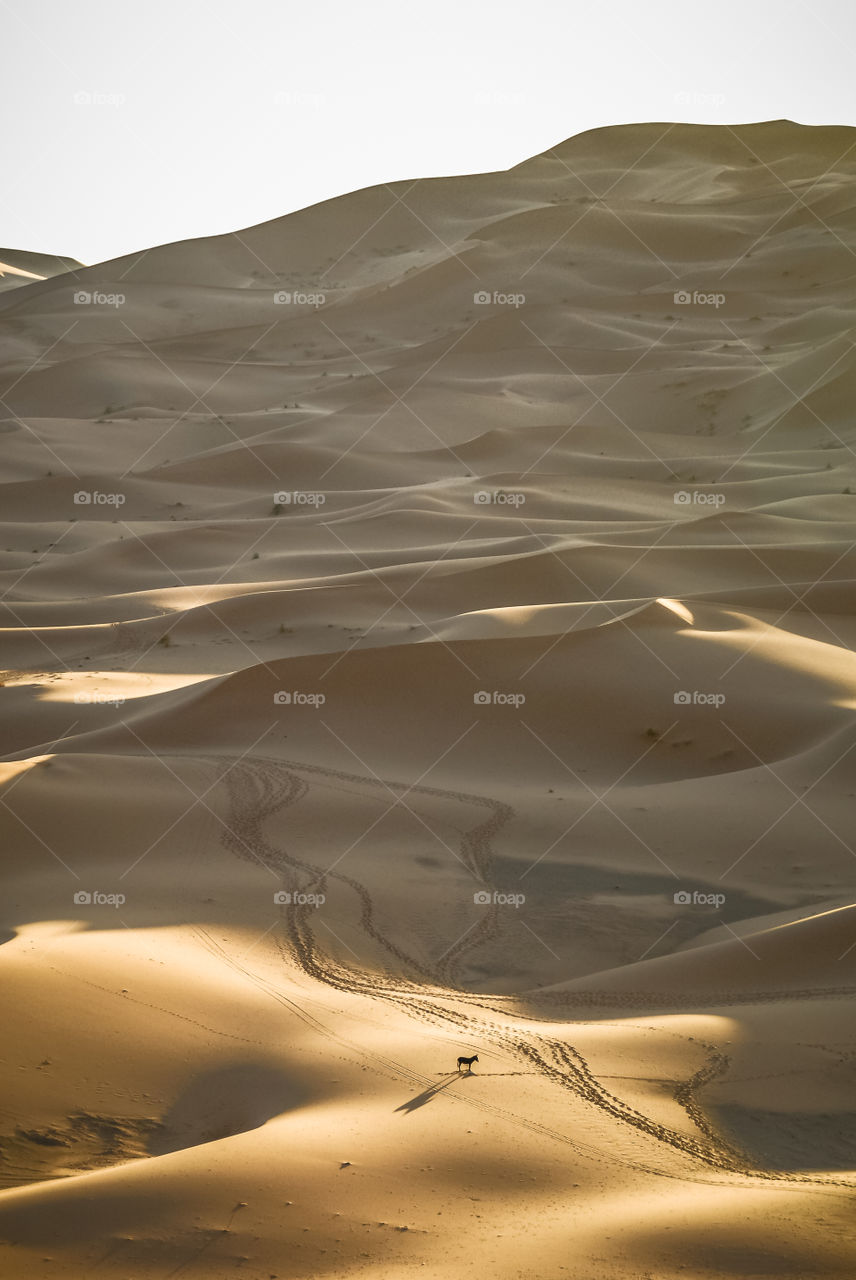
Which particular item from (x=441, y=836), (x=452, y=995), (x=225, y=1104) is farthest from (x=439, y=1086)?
(x=441, y=836)

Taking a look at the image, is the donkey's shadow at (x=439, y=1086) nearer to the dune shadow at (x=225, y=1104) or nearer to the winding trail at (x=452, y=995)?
the winding trail at (x=452, y=995)

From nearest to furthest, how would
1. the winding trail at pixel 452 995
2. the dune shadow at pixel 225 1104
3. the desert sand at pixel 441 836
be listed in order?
the desert sand at pixel 441 836, the winding trail at pixel 452 995, the dune shadow at pixel 225 1104

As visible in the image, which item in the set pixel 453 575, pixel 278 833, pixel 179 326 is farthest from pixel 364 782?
pixel 179 326

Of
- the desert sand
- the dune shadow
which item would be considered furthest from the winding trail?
the dune shadow

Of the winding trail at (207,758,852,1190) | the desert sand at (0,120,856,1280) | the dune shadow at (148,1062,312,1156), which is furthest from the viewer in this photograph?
the dune shadow at (148,1062,312,1156)

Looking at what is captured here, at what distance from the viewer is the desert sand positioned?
3322 mm

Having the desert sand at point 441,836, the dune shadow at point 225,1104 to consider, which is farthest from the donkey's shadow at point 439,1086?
the dune shadow at point 225,1104

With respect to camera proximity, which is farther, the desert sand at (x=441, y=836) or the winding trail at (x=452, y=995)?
the winding trail at (x=452, y=995)

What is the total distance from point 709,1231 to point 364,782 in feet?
17.8

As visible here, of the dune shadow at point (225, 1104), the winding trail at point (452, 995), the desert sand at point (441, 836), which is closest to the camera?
the desert sand at point (441, 836)

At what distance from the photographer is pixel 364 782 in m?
8.34

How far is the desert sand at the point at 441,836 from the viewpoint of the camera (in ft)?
10.9

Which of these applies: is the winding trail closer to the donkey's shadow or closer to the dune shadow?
the donkey's shadow

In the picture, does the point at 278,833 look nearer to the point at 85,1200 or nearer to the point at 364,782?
the point at 364,782
